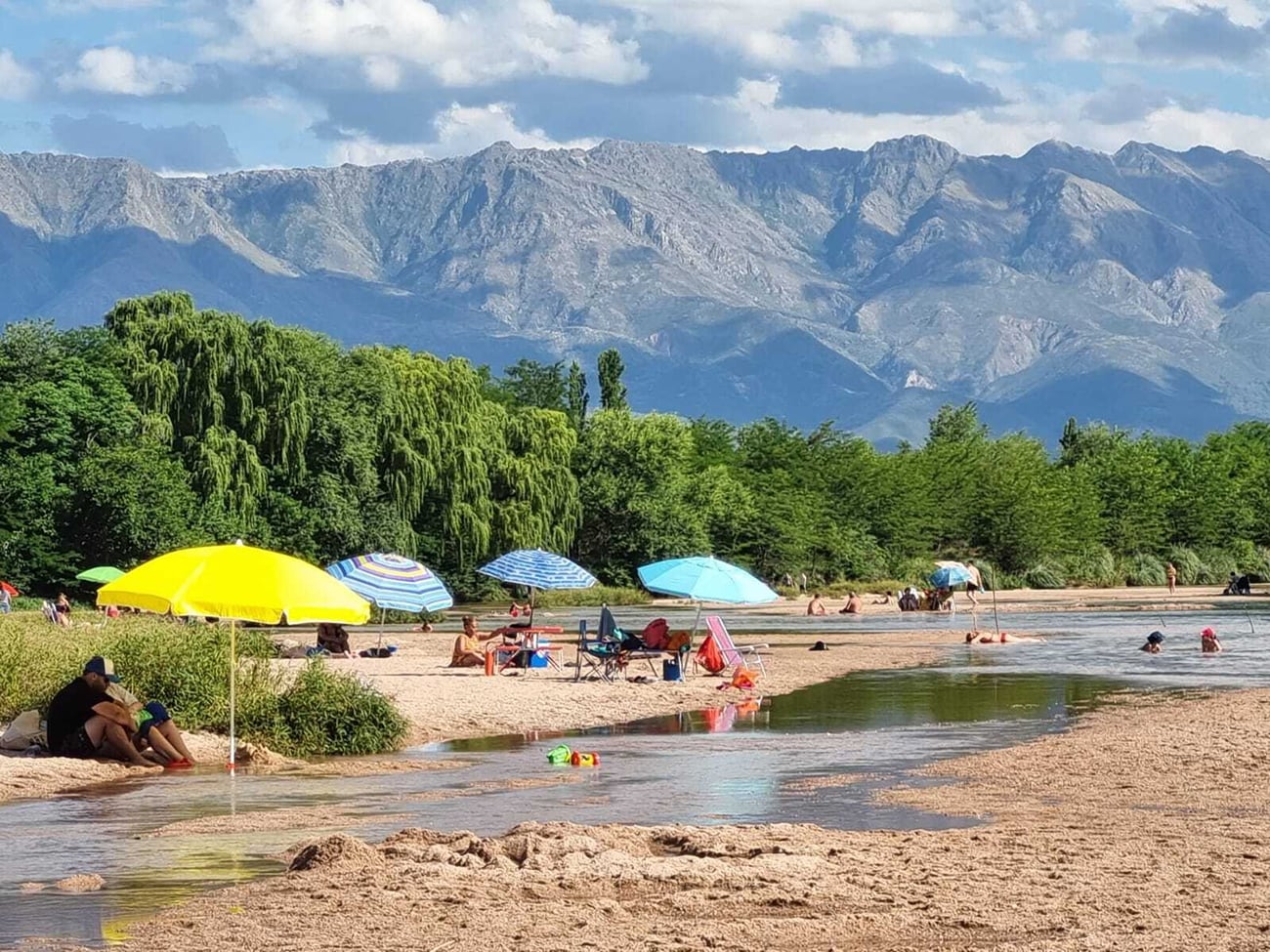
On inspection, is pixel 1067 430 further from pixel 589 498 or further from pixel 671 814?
pixel 671 814

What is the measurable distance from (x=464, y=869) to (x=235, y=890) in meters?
1.63

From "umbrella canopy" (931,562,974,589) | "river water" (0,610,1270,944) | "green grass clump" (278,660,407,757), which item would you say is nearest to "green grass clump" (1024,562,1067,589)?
"umbrella canopy" (931,562,974,589)

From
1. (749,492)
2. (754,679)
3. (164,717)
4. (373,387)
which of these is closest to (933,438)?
(749,492)

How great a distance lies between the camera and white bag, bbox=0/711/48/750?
72.0 feet

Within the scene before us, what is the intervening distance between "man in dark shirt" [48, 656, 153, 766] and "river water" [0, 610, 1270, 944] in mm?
967

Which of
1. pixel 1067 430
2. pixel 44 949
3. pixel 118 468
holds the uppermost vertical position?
pixel 1067 430

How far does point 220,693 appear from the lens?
2423 centimetres

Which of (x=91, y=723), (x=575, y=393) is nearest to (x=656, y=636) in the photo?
(x=91, y=723)

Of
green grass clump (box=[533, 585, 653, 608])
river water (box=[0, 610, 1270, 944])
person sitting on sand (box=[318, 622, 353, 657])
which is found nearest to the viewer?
river water (box=[0, 610, 1270, 944])

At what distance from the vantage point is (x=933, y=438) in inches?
6540

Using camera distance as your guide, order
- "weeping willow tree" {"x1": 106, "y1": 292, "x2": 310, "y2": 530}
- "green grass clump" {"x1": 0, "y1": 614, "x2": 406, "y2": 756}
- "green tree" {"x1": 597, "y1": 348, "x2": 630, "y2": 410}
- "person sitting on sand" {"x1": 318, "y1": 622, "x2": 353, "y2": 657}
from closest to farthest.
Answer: "green grass clump" {"x1": 0, "y1": 614, "x2": 406, "y2": 756}, "person sitting on sand" {"x1": 318, "y1": 622, "x2": 353, "y2": 657}, "weeping willow tree" {"x1": 106, "y1": 292, "x2": 310, "y2": 530}, "green tree" {"x1": 597, "y1": 348, "x2": 630, "y2": 410}

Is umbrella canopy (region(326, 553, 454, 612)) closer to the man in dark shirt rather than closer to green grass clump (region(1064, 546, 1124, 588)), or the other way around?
the man in dark shirt

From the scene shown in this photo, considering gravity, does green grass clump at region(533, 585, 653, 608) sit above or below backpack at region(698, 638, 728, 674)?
above

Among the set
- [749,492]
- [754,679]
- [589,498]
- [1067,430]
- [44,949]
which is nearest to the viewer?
[44,949]
